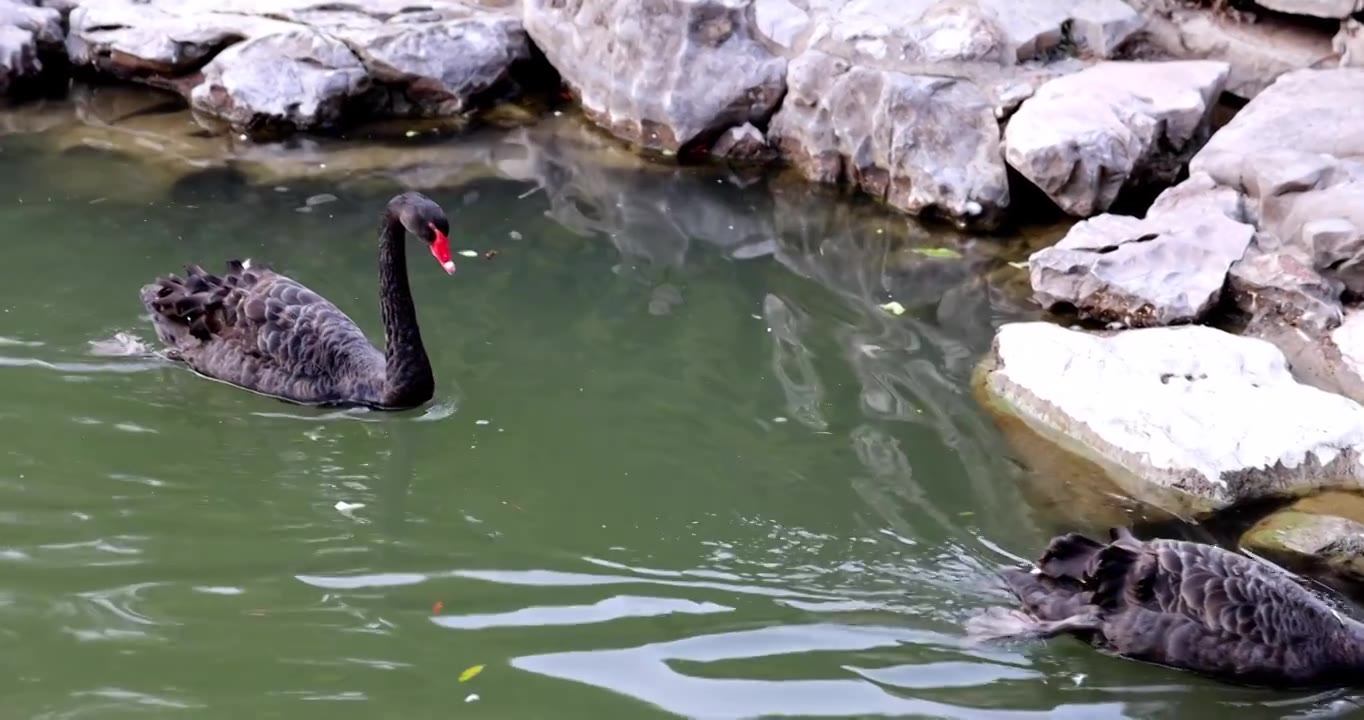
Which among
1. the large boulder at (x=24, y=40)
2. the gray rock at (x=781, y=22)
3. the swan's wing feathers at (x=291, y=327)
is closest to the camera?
the swan's wing feathers at (x=291, y=327)

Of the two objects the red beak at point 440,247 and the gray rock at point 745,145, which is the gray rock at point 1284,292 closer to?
the gray rock at point 745,145

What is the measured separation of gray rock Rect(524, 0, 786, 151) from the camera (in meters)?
8.44

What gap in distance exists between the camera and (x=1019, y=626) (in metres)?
4.08

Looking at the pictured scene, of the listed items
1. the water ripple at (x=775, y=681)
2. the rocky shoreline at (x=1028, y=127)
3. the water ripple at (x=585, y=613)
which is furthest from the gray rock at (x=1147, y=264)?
the water ripple at (x=585, y=613)

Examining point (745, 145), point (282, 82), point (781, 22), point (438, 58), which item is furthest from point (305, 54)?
point (781, 22)

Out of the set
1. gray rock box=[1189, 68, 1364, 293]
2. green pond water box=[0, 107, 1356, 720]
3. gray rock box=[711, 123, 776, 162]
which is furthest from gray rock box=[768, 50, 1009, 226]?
gray rock box=[1189, 68, 1364, 293]

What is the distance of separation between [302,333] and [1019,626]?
9.25 ft

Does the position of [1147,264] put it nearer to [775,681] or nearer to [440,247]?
[440,247]

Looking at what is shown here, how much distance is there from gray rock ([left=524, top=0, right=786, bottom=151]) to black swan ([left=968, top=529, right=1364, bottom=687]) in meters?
4.73

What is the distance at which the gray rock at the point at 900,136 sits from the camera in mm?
7598

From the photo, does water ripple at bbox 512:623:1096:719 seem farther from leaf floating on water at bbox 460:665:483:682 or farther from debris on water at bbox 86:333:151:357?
debris on water at bbox 86:333:151:357

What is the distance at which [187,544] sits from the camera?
432 centimetres

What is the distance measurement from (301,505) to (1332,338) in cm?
416

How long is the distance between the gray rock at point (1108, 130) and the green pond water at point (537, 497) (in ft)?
2.14
